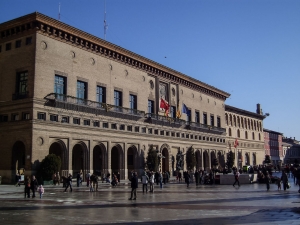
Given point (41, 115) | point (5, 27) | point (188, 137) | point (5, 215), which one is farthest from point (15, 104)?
point (188, 137)

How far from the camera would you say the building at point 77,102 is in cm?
3781

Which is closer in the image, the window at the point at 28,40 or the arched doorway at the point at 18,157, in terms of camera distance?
the arched doorway at the point at 18,157

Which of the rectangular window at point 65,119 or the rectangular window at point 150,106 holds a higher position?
the rectangular window at point 150,106

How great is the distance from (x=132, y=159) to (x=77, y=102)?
46.4 feet

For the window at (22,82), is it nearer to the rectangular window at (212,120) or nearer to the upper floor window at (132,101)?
the upper floor window at (132,101)

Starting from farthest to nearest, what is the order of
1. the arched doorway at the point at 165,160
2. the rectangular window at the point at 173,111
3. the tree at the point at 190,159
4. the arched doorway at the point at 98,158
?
1. the rectangular window at the point at 173,111
2. the tree at the point at 190,159
3. the arched doorway at the point at 165,160
4. the arched doorway at the point at 98,158

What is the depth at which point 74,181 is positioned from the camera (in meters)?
41.8

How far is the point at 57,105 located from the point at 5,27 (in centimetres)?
1085

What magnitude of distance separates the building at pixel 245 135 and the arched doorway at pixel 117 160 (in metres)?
37.8

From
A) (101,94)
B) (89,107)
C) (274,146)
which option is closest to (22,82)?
(89,107)

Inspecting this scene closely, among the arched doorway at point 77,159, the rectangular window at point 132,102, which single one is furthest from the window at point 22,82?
the rectangular window at point 132,102

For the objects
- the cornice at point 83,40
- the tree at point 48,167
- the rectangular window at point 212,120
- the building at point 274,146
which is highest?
the cornice at point 83,40

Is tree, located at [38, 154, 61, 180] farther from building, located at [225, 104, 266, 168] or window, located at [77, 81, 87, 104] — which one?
building, located at [225, 104, 266, 168]

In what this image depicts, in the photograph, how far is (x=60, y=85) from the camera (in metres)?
41.0
